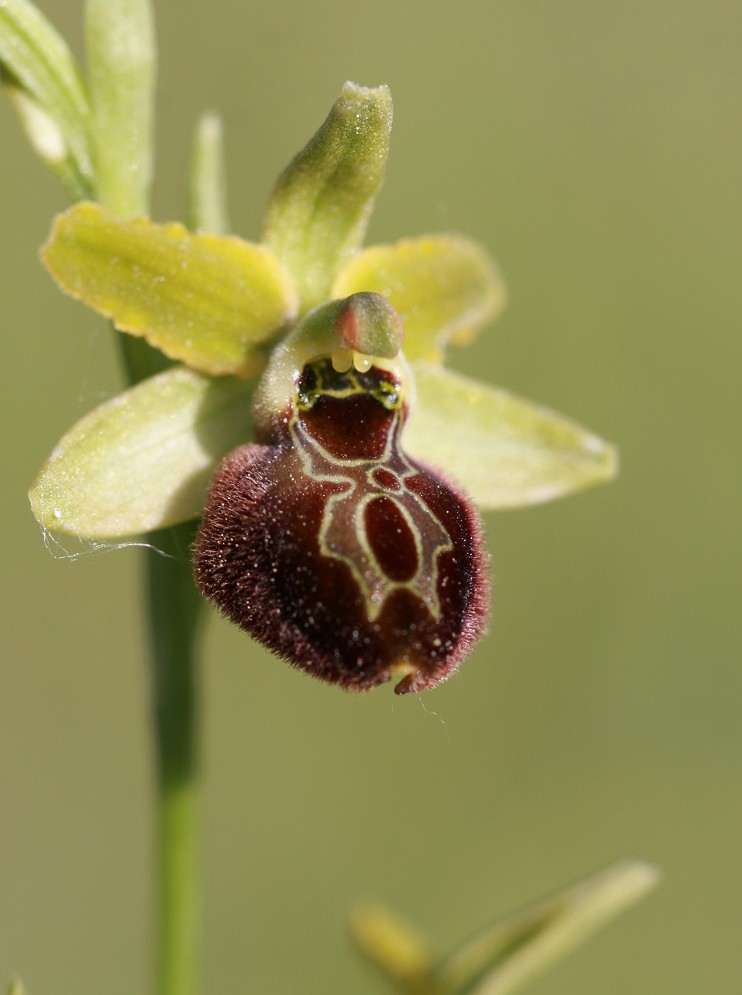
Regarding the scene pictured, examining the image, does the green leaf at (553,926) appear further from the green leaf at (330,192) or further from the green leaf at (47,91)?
the green leaf at (47,91)

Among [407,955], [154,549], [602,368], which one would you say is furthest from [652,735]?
[154,549]

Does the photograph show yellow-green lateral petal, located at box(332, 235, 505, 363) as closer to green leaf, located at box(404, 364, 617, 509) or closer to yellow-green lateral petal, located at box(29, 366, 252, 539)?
green leaf, located at box(404, 364, 617, 509)

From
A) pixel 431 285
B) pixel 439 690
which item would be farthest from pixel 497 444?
pixel 439 690

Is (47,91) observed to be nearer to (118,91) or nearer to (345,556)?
(118,91)

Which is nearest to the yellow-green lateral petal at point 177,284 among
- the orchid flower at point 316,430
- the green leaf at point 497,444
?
the orchid flower at point 316,430

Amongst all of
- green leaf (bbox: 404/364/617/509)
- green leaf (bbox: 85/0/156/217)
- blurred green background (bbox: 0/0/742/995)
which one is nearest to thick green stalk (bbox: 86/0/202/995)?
green leaf (bbox: 85/0/156/217)
